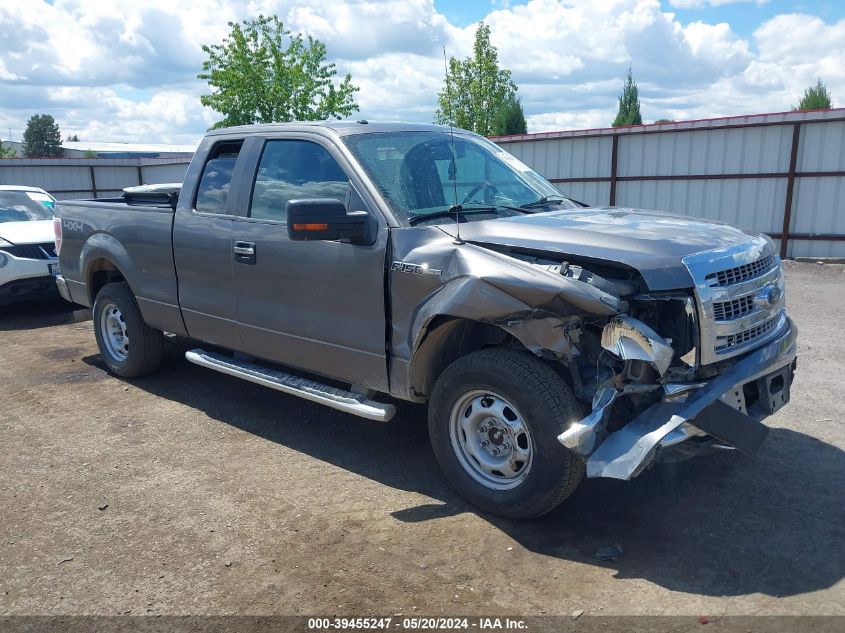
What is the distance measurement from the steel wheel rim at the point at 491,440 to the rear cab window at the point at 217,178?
2487mm

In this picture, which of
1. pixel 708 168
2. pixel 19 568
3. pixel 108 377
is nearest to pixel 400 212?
pixel 19 568

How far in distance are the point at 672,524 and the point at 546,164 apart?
597 inches

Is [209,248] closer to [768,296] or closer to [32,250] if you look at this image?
[768,296]

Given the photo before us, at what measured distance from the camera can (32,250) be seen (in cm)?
943

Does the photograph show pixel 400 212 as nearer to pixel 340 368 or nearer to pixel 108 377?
pixel 340 368

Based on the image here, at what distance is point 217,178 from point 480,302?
8.91 ft

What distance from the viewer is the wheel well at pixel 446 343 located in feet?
13.2

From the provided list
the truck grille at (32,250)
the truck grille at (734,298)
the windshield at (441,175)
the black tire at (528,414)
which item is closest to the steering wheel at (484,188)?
the windshield at (441,175)

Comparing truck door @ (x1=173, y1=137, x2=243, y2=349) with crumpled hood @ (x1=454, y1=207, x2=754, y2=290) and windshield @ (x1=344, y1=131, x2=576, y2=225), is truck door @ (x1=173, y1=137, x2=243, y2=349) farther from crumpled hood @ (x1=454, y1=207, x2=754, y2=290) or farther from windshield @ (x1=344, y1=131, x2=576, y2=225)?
crumpled hood @ (x1=454, y1=207, x2=754, y2=290)

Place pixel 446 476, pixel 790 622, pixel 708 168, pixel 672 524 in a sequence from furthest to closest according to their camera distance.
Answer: pixel 708 168, pixel 446 476, pixel 672 524, pixel 790 622

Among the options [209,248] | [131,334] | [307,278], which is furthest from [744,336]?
[131,334]

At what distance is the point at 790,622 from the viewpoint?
298cm

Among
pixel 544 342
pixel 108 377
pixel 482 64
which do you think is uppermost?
pixel 482 64

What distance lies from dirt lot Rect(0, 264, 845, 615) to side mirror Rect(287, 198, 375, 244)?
1.52m
